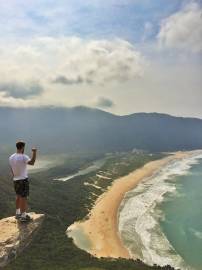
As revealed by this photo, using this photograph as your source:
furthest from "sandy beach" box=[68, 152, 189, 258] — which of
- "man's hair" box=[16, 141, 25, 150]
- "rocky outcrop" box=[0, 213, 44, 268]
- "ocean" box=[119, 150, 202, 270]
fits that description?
"man's hair" box=[16, 141, 25, 150]

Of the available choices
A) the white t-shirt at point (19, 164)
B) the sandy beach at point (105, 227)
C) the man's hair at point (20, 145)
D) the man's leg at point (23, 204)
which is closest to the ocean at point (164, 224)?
the sandy beach at point (105, 227)

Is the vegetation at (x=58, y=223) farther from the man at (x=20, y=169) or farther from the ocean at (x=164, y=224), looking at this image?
the man at (x=20, y=169)

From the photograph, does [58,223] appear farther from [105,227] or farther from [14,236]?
[14,236]

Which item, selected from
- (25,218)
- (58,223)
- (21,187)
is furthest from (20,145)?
(58,223)

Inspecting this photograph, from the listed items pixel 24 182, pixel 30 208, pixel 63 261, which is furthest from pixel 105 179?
pixel 24 182

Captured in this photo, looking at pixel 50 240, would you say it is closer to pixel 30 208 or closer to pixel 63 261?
pixel 63 261

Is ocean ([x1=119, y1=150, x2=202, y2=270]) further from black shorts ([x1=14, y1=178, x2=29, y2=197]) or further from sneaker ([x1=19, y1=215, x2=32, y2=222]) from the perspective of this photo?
black shorts ([x1=14, y1=178, x2=29, y2=197])
